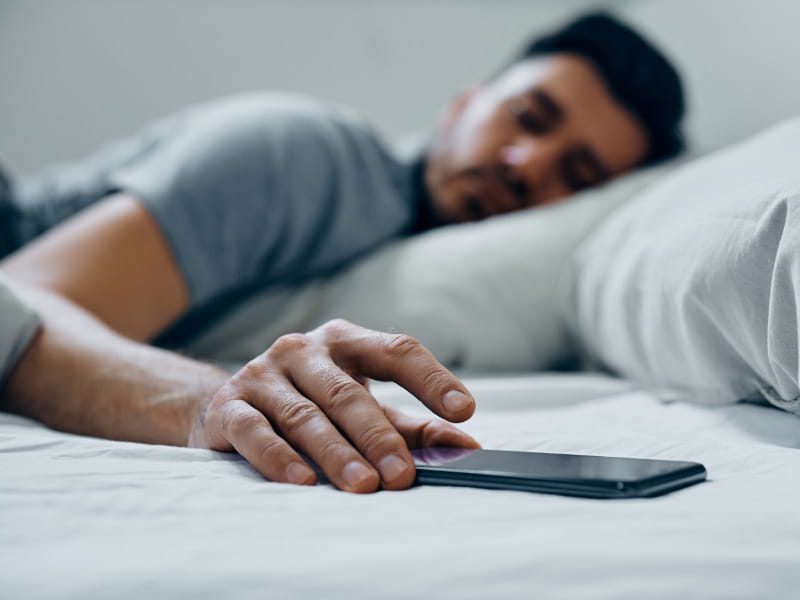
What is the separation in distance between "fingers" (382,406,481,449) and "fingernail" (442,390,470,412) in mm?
32

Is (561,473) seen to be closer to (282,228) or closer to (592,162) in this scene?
(282,228)

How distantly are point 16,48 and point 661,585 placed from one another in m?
1.61

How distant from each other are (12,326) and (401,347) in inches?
13.6

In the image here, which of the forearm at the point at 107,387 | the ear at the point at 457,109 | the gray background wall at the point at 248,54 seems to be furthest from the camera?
the gray background wall at the point at 248,54

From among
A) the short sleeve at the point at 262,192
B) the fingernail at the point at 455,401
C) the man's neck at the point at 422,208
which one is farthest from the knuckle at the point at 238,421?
the man's neck at the point at 422,208

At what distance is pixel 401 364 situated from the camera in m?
0.44

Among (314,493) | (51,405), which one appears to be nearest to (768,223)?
(314,493)

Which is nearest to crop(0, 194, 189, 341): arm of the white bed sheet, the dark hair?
the white bed sheet

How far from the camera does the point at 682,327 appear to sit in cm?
53

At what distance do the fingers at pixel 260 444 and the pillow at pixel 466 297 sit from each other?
14.5 inches

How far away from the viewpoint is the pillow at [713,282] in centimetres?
44

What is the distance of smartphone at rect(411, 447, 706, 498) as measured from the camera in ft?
1.12

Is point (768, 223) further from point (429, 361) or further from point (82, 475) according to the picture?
point (82, 475)

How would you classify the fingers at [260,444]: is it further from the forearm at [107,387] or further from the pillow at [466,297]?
the pillow at [466,297]
